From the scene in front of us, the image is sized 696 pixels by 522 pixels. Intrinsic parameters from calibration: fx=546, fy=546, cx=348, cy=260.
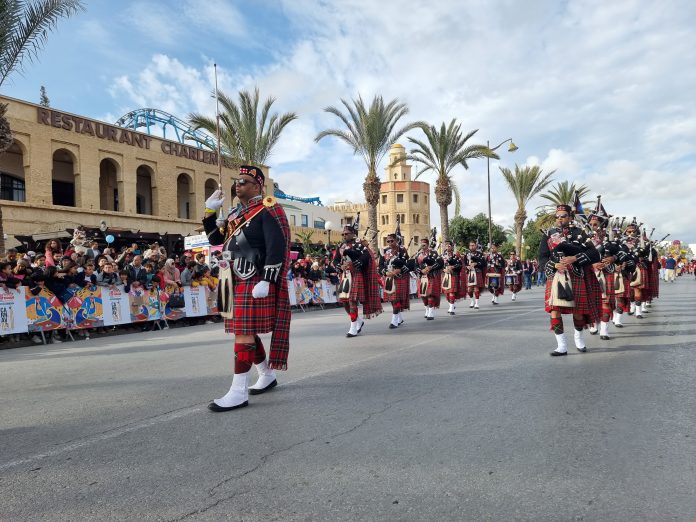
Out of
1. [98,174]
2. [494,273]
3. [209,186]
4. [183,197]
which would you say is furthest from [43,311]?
[209,186]

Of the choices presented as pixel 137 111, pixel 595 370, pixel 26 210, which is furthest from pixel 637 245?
pixel 137 111

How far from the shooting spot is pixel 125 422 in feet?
13.8

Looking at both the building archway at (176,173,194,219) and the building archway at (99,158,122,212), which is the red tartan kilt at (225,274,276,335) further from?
the building archway at (176,173,194,219)

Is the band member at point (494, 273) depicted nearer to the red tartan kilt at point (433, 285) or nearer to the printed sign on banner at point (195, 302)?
the red tartan kilt at point (433, 285)

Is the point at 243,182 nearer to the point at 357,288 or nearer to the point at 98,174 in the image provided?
the point at 357,288

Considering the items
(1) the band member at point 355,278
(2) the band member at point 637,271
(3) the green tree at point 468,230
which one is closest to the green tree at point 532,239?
(3) the green tree at point 468,230

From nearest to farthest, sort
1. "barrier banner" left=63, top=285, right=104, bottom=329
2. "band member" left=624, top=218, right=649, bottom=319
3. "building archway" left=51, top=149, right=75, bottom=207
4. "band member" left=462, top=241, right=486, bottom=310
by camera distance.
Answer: "barrier banner" left=63, top=285, right=104, bottom=329, "band member" left=624, top=218, right=649, bottom=319, "band member" left=462, top=241, right=486, bottom=310, "building archway" left=51, top=149, right=75, bottom=207

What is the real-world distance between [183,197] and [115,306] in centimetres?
2414

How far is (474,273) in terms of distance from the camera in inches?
657

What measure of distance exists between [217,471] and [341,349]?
15.8ft

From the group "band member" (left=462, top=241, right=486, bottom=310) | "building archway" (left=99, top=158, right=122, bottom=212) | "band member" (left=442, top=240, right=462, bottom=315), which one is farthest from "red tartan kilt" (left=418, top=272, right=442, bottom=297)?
"building archway" (left=99, top=158, right=122, bottom=212)

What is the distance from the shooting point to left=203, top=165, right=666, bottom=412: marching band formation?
15.4 ft

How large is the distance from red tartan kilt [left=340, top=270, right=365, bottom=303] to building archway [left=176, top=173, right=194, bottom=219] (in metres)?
26.5

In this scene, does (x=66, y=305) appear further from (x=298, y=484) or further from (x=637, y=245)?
(x=637, y=245)
